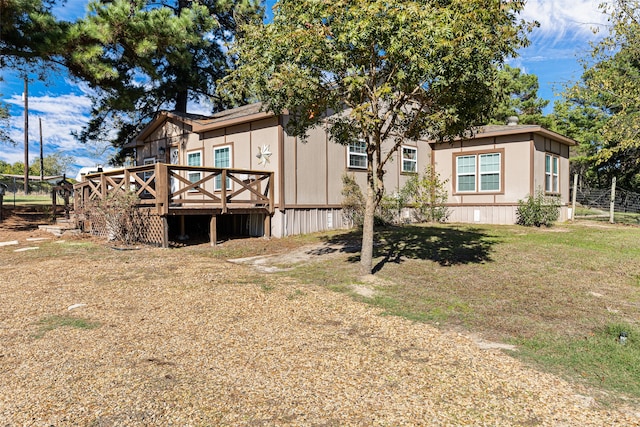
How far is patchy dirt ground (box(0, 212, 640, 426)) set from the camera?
8.87ft

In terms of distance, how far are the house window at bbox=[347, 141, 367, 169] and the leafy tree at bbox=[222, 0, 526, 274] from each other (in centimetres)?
624

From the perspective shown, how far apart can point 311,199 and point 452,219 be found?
634 cm

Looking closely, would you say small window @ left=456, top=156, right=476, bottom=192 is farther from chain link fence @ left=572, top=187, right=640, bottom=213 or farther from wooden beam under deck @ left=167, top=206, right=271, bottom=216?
wooden beam under deck @ left=167, top=206, right=271, bottom=216

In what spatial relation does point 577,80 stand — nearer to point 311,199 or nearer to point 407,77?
point 311,199

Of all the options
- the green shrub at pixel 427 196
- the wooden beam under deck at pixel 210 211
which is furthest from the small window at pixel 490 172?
the wooden beam under deck at pixel 210 211

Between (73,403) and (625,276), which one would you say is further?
(625,276)

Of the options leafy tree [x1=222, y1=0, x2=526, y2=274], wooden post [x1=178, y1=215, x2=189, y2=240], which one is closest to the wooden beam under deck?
wooden post [x1=178, y1=215, x2=189, y2=240]

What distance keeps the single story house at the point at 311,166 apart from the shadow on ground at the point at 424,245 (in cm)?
176

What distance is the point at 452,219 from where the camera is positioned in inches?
618

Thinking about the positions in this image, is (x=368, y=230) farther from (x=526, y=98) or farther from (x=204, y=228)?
(x=526, y=98)

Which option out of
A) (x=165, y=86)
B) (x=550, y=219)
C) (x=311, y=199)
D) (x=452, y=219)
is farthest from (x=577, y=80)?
(x=165, y=86)

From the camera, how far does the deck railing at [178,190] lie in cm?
967

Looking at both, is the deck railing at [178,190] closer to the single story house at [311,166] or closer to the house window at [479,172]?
the single story house at [311,166]

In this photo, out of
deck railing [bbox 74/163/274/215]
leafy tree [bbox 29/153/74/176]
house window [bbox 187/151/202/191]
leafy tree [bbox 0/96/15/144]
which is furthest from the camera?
leafy tree [bbox 29/153/74/176]
